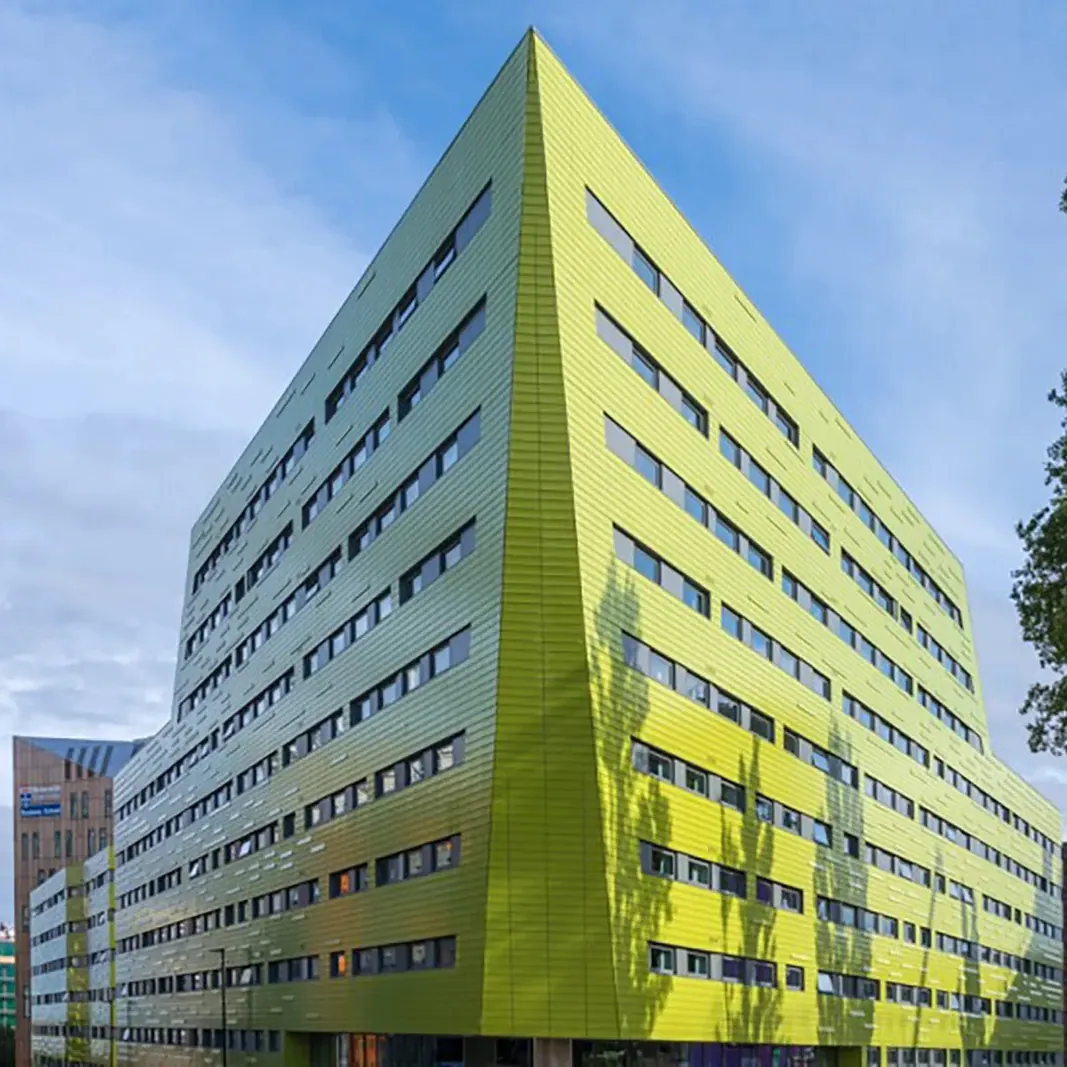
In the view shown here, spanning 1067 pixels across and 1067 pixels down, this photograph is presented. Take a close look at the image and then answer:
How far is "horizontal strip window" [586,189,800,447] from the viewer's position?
44.9 metres

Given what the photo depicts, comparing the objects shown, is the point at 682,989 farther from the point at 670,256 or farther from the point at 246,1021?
the point at 246,1021

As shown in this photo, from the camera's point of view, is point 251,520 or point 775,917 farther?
point 251,520

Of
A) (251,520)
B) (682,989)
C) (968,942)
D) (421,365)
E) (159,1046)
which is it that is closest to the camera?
(682,989)

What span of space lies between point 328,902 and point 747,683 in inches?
667

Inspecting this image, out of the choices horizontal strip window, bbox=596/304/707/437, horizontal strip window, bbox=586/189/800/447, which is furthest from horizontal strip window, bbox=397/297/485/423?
horizontal strip window, bbox=586/189/800/447

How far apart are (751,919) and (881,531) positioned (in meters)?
27.6

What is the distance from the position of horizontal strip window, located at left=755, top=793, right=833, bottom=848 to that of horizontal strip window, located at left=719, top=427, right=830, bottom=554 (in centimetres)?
1085

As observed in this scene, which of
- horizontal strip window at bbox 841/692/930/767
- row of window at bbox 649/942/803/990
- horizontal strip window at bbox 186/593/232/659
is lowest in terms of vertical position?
row of window at bbox 649/942/803/990

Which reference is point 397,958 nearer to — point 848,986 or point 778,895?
point 778,895

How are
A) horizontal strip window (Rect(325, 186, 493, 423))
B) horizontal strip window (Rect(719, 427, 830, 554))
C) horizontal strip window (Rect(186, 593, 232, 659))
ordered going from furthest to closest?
horizontal strip window (Rect(186, 593, 232, 659)), horizontal strip window (Rect(719, 427, 830, 554)), horizontal strip window (Rect(325, 186, 493, 423))

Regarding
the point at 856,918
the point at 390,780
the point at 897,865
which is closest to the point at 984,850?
the point at 897,865

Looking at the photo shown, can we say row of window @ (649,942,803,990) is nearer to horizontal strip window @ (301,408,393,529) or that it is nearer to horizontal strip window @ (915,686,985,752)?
horizontal strip window @ (301,408,393,529)

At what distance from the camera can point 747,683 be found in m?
52.0

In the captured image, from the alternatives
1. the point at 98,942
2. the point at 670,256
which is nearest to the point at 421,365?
the point at 670,256
